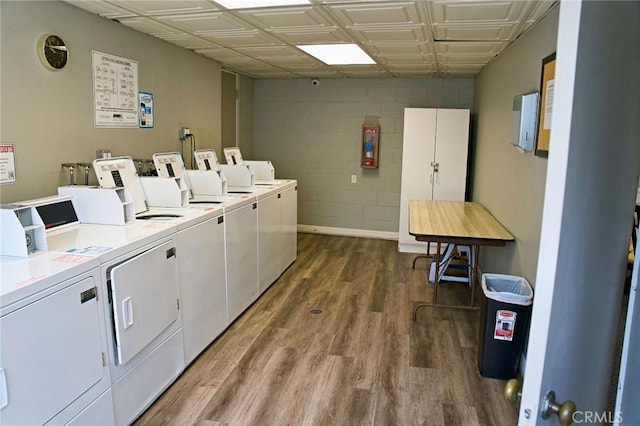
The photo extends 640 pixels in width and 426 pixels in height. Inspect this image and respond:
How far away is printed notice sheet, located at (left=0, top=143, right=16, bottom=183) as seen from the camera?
2.49 meters

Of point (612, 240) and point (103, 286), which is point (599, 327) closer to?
point (612, 240)

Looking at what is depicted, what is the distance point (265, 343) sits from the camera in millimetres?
3256

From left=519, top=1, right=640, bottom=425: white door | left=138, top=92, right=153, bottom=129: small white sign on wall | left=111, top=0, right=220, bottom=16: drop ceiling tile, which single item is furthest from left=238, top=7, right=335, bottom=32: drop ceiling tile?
left=519, top=1, right=640, bottom=425: white door

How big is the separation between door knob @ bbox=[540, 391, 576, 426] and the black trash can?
1.91 metres

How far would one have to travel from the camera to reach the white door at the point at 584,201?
80cm

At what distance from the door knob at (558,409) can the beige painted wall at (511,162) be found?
1.98 metres

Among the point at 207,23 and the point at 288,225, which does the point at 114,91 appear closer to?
the point at 207,23

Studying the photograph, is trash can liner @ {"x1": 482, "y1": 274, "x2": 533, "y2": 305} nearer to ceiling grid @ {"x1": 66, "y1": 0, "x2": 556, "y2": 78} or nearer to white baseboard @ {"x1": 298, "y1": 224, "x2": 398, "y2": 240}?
ceiling grid @ {"x1": 66, "y1": 0, "x2": 556, "y2": 78}

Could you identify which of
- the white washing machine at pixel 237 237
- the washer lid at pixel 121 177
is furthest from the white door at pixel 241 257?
the washer lid at pixel 121 177

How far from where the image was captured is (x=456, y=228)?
3662 millimetres

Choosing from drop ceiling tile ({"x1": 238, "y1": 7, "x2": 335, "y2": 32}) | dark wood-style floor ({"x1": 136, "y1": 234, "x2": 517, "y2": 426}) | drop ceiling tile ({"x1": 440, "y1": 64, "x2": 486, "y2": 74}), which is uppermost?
drop ceiling tile ({"x1": 440, "y1": 64, "x2": 486, "y2": 74})

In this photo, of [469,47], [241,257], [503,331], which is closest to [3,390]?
[241,257]

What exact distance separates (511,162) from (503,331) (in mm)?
1497

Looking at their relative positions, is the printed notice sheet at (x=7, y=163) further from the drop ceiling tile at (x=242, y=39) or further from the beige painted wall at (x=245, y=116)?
the beige painted wall at (x=245, y=116)
